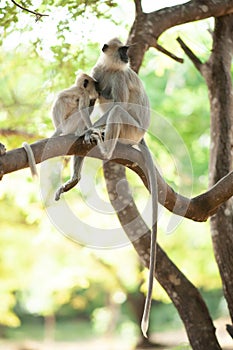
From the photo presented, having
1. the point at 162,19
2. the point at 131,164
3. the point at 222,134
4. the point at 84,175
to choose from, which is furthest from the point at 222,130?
the point at 131,164

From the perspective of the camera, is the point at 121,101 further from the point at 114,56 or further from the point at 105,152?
the point at 105,152

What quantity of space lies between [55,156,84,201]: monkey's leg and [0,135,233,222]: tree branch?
0.33 metres

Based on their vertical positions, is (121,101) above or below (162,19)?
below

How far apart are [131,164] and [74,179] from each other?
0.42 m

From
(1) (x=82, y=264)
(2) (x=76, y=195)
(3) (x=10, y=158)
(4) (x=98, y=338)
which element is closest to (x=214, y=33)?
(3) (x=10, y=158)

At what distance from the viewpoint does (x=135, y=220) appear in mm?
5934

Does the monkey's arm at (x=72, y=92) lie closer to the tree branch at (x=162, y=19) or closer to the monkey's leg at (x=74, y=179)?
the monkey's leg at (x=74, y=179)

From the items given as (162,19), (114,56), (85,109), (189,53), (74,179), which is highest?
(162,19)

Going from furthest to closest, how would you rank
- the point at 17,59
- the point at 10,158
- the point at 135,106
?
the point at 17,59 < the point at 135,106 < the point at 10,158

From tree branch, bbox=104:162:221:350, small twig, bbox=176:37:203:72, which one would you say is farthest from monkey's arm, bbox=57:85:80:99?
small twig, bbox=176:37:203:72

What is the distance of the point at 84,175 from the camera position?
22.8 ft

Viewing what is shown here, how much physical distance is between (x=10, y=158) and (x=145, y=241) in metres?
2.41

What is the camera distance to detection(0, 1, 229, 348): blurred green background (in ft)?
21.4

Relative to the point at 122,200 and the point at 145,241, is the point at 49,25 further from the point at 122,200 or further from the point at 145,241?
the point at 145,241
